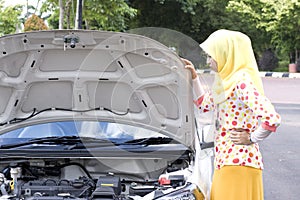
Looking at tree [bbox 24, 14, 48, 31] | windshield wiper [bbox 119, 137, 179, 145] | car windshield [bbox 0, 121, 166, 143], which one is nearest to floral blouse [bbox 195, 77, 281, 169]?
windshield wiper [bbox 119, 137, 179, 145]

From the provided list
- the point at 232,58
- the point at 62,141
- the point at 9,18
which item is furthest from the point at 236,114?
the point at 9,18

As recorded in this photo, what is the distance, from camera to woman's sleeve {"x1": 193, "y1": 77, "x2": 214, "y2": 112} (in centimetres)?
346

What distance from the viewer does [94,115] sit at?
3990 mm

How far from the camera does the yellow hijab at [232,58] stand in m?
3.09

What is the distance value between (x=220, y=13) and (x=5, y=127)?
2109 cm

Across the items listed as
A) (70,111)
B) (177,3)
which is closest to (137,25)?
(177,3)

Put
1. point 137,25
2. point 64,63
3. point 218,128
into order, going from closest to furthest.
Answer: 1. point 218,128
2. point 64,63
3. point 137,25

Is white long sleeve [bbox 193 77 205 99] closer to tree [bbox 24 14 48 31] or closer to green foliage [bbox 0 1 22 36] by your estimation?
tree [bbox 24 14 48 31]

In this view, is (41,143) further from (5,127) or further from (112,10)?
(112,10)

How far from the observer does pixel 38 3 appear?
41.2ft

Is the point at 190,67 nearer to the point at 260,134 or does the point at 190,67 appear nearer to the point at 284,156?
the point at 260,134

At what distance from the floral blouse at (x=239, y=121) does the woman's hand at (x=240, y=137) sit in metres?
0.04

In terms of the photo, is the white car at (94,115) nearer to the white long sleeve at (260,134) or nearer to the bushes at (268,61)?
the white long sleeve at (260,134)

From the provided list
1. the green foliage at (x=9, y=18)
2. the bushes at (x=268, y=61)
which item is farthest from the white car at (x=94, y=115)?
the bushes at (x=268, y=61)
